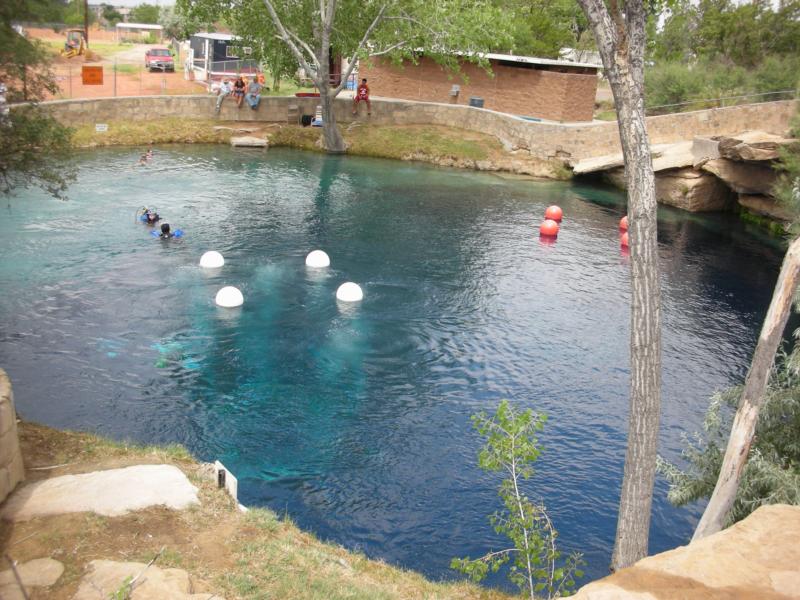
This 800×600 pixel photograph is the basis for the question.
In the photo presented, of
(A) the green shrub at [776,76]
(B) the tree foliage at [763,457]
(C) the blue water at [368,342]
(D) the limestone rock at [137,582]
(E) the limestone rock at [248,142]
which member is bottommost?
(C) the blue water at [368,342]

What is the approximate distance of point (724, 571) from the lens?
835 cm

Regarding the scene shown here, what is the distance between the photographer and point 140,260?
26.2 m

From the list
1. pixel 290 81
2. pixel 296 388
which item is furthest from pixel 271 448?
pixel 290 81

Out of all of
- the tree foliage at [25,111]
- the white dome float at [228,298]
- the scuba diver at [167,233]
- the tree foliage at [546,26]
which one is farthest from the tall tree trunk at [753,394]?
the tree foliage at [546,26]

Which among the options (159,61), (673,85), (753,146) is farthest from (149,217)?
(159,61)

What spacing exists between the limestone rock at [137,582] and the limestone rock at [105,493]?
1.40 meters

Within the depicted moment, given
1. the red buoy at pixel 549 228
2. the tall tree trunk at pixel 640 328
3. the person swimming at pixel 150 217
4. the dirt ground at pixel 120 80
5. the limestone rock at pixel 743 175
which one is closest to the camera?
the tall tree trunk at pixel 640 328

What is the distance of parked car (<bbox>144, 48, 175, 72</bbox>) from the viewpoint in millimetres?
58969

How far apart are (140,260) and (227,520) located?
16953mm

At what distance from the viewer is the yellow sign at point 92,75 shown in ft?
151

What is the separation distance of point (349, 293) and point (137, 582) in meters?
15.6

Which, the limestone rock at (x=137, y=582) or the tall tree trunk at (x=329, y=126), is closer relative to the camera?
the limestone rock at (x=137, y=582)

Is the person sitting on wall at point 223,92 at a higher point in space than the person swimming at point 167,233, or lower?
higher

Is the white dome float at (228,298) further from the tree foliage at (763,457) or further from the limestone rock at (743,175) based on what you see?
the limestone rock at (743,175)
